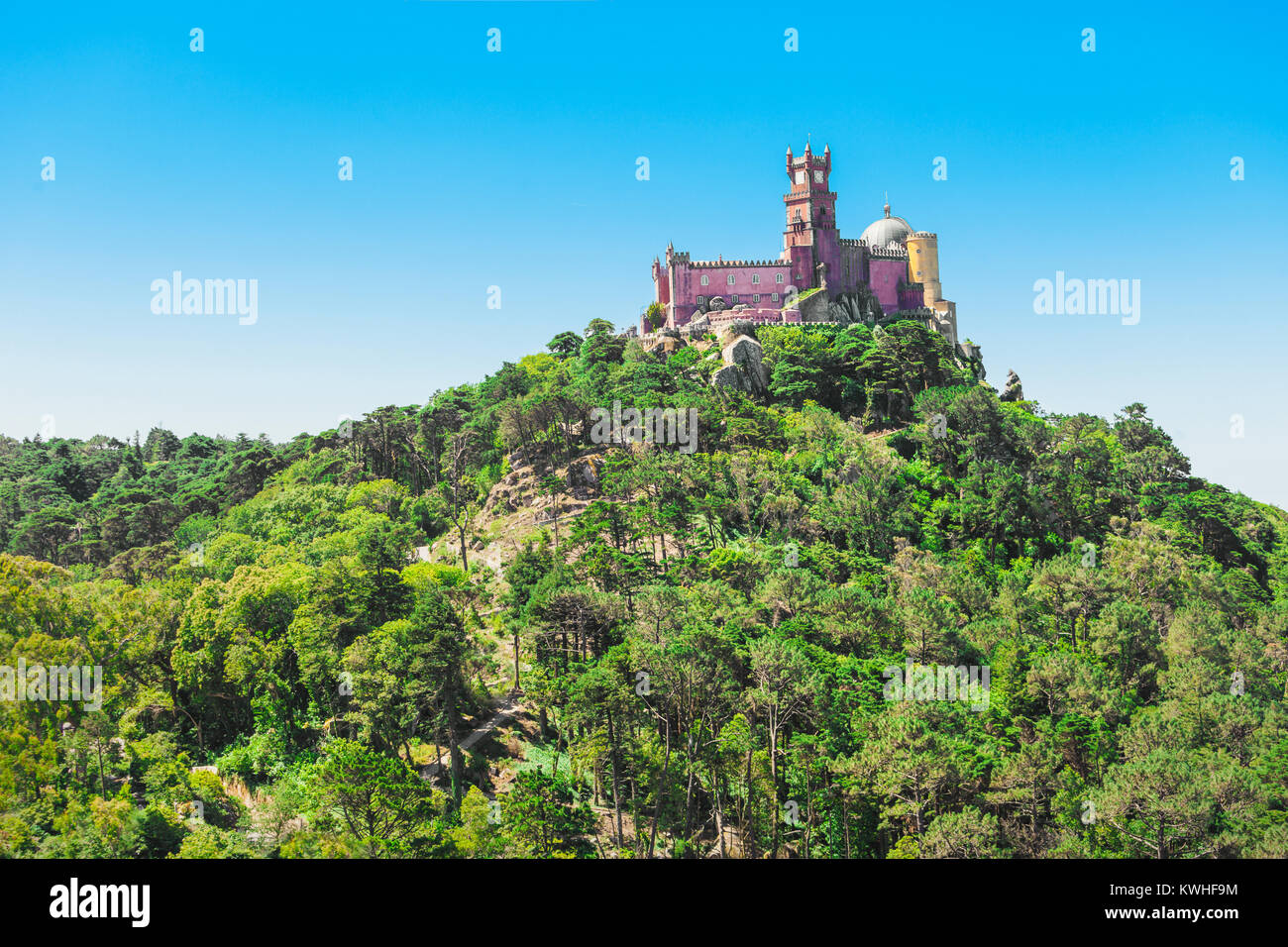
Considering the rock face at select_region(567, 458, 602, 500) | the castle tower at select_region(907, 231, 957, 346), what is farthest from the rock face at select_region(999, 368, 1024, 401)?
the rock face at select_region(567, 458, 602, 500)

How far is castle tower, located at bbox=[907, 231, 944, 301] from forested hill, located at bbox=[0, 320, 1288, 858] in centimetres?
1882

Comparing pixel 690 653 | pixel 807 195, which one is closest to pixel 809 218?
pixel 807 195

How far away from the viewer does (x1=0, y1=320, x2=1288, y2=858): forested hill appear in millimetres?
28703

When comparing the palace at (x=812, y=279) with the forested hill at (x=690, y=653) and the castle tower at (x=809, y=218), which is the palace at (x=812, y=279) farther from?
the forested hill at (x=690, y=653)

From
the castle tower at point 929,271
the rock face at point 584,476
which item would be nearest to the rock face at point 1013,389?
the castle tower at point 929,271

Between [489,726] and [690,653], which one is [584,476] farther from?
[690,653]

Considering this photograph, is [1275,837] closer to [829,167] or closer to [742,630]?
[742,630]

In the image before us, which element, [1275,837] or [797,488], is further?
[797,488]

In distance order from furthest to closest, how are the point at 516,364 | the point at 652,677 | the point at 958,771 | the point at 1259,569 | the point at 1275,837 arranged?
the point at 516,364
the point at 1259,569
the point at 652,677
the point at 958,771
the point at 1275,837

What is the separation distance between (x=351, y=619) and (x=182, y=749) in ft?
28.5

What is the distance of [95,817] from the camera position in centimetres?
2750

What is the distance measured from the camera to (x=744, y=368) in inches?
2736

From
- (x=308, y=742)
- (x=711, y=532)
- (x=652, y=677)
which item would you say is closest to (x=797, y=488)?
(x=711, y=532)

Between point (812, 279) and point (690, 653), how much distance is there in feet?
178
